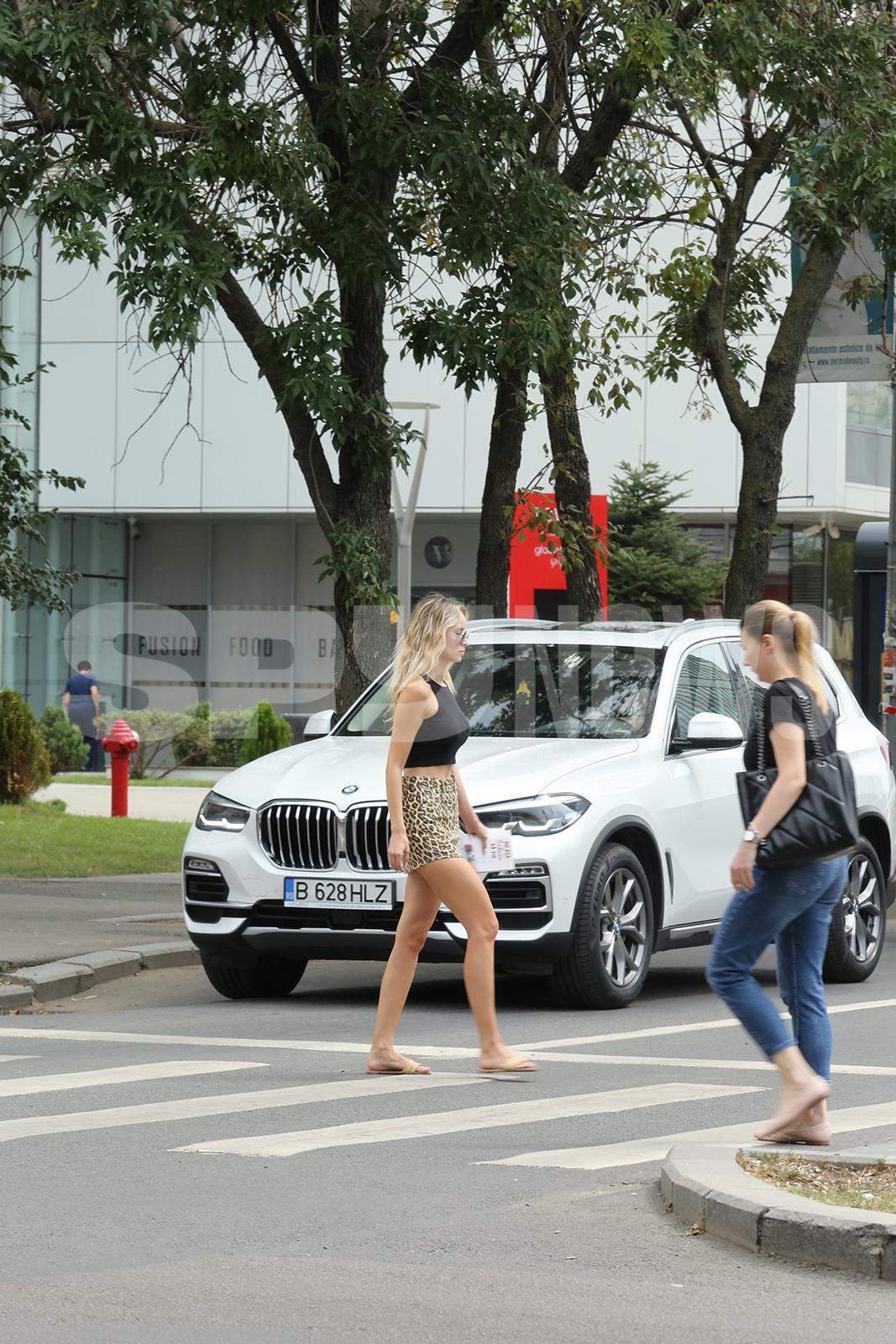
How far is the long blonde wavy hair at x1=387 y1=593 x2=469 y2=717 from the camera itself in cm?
841

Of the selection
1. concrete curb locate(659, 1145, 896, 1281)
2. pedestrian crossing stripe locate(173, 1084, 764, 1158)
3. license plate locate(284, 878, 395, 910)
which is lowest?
pedestrian crossing stripe locate(173, 1084, 764, 1158)

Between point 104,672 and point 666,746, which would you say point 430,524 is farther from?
point 666,746

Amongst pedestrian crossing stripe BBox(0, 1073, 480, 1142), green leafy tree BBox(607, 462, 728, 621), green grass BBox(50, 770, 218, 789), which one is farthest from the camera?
green leafy tree BBox(607, 462, 728, 621)

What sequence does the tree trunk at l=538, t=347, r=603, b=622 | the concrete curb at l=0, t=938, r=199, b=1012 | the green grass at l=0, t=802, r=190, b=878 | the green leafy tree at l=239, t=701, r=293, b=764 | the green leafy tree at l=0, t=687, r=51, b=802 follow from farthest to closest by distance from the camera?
the green leafy tree at l=239, t=701, r=293, b=764 < the green leafy tree at l=0, t=687, r=51, b=802 < the green grass at l=0, t=802, r=190, b=878 < the tree trunk at l=538, t=347, r=603, b=622 < the concrete curb at l=0, t=938, r=199, b=1012

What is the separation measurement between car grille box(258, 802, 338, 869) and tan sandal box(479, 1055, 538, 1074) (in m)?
1.92

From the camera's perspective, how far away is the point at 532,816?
995 cm

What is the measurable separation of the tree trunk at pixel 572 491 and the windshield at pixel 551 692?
4926mm

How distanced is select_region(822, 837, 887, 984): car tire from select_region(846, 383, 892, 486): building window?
2404 centimetres

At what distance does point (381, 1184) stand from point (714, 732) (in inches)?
177

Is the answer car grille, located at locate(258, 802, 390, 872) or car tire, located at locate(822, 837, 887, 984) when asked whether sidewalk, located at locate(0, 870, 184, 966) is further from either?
car tire, located at locate(822, 837, 887, 984)

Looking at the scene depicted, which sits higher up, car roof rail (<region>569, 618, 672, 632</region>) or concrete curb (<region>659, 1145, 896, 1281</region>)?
car roof rail (<region>569, 618, 672, 632</region>)

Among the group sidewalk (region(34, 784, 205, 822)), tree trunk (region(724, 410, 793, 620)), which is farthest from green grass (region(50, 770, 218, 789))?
tree trunk (region(724, 410, 793, 620))

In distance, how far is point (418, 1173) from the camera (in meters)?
6.51

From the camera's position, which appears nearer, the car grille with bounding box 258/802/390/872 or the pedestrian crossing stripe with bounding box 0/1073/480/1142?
the pedestrian crossing stripe with bounding box 0/1073/480/1142
